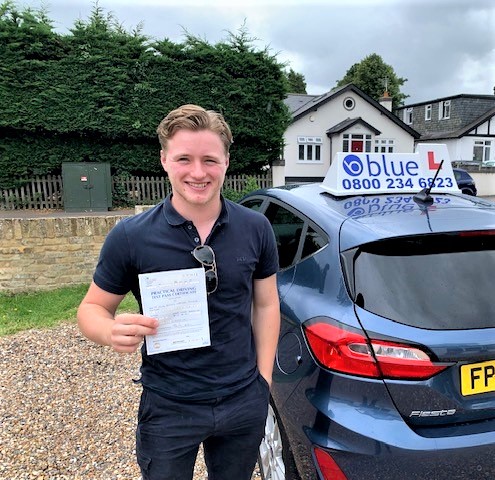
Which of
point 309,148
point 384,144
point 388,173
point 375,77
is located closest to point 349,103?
point 384,144

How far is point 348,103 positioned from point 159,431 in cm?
2856

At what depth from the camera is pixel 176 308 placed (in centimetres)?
135

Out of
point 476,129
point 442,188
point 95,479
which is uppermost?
point 476,129

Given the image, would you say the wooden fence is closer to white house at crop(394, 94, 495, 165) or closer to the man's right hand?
the man's right hand

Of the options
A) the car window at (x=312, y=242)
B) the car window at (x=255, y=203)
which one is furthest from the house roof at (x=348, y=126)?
the car window at (x=312, y=242)

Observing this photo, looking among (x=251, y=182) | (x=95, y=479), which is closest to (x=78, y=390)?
(x=95, y=479)

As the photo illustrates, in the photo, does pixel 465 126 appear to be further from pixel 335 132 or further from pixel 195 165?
pixel 195 165

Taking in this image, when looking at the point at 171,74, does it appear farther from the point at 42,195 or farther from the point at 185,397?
the point at 185,397

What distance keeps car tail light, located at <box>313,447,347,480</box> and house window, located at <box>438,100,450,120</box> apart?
123ft

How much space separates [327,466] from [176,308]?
0.89 m

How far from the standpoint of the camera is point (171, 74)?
14.4m

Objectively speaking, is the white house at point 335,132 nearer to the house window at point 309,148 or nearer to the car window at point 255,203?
the house window at point 309,148

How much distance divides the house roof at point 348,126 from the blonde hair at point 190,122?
2614 cm

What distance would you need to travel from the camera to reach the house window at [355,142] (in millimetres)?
26734
